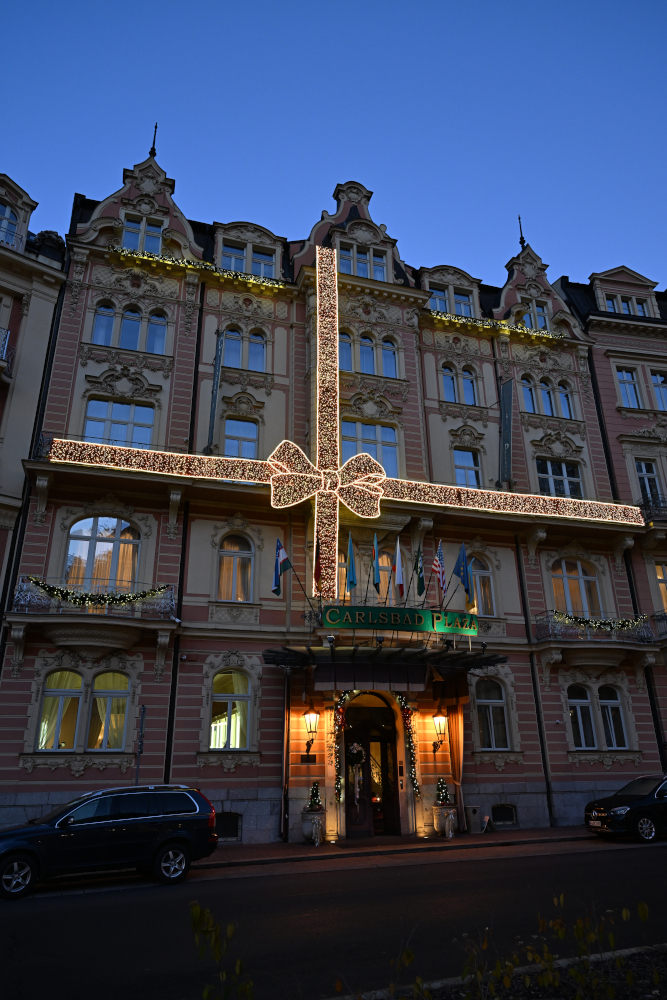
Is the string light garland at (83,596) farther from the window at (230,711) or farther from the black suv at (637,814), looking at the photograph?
the black suv at (637,814)

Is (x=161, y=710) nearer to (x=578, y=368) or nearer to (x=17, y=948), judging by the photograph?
(x=17, y=948)

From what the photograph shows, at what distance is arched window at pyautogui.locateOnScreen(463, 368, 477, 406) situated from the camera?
27.7m

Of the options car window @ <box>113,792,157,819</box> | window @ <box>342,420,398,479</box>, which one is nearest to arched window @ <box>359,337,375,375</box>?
window @ <box>342,420,398,479</box>

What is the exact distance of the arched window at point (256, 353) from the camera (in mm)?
25484

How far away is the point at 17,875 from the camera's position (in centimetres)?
1181

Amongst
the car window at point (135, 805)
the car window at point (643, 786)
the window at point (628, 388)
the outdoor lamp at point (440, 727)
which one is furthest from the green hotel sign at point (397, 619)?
the window at point (628, 388)

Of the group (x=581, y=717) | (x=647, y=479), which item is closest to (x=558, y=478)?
(x=647, y=479)

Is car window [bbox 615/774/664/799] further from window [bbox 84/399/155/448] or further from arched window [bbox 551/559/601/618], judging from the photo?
window [bbox 84/399/155/448]

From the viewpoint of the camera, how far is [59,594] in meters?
19.3

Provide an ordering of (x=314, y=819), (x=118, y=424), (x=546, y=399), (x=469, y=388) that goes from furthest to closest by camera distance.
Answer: (x=546, y=399), (x=469, y=388), (x=118, y=424), (x=314, y=819)

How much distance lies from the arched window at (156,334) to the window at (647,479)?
19.7 metres

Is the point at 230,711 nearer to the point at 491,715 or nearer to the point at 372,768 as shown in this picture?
the point at 372,768

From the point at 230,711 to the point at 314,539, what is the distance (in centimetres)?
583

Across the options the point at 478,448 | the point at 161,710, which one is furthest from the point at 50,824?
the point at 478,448
